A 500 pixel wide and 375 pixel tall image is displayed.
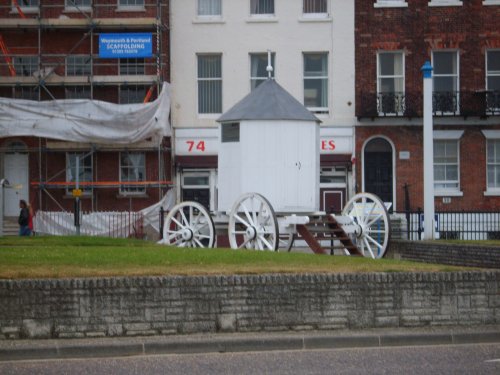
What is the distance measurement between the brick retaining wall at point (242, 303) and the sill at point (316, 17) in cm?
2777

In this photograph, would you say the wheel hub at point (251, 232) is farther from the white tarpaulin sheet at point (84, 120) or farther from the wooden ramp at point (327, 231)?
the white tarpaulin sheet at point (84, 120)

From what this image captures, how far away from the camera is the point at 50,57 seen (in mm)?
41156

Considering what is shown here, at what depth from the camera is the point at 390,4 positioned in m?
42.0

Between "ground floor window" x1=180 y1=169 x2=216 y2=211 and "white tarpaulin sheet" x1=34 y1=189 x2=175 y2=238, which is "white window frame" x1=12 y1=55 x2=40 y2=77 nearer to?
"white tarpaulin sheet" x1=34 y1=189 x2=175 y2=238

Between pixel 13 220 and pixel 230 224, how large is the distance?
64.4ft

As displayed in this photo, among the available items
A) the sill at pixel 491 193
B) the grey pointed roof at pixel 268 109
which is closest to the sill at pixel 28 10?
the sill at pixel 491 193

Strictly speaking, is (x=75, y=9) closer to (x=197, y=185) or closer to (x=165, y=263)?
(x=197, y=185)

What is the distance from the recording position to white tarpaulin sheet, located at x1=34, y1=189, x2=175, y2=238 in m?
37.7

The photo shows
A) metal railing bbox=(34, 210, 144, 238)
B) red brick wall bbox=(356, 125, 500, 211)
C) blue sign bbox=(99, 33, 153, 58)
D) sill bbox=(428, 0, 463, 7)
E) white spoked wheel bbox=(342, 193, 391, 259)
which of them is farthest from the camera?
sill bbox=(428, 0, 463, 7)

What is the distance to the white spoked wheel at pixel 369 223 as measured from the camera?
77.5 feet

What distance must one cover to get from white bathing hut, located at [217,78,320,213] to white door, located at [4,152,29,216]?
61.5 feet

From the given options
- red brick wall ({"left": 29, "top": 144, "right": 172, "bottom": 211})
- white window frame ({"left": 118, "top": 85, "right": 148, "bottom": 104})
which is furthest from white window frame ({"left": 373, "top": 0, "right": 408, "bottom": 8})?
red brick wall ({"left": 29, "top": 144, "right": 172, "bottom": 211})

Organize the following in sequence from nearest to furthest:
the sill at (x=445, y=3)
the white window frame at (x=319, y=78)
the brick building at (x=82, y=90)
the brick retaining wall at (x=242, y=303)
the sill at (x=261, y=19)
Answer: the brick retaining wall at (x=242, y=303) < the brick building at (x=82, y=90) < the sill at (x=445, y=3) < the white window frame at (x=319, y=78) < the sill at (x=261, y=19)

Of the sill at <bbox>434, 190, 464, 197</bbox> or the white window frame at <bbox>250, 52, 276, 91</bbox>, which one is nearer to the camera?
the sill at <bbox>434, 190, 464, 197</bbox>
